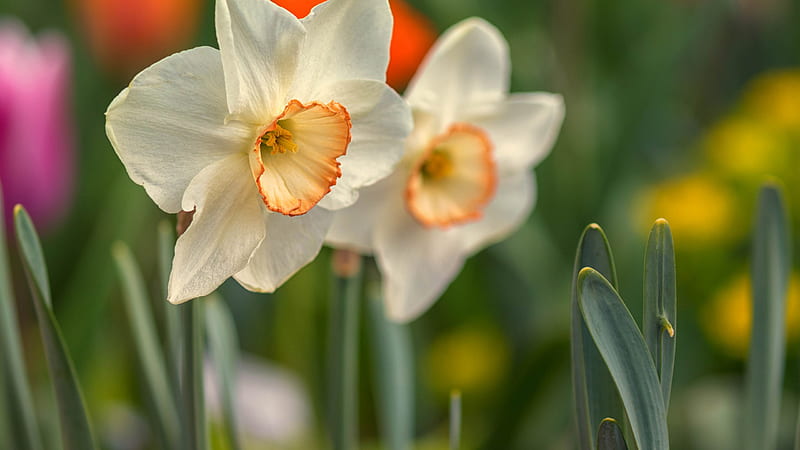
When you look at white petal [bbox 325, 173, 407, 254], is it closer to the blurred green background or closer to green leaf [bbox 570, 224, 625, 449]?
green leaf [bbox 570, 224, 625, 449]

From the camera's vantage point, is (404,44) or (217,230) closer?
(217,230)

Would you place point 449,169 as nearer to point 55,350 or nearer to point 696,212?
point 55,350

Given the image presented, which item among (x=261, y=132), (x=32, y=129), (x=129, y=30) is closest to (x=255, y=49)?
(x=261, y=132)

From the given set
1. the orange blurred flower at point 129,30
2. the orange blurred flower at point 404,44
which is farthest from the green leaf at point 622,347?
the orange blurred flower at point 129,30

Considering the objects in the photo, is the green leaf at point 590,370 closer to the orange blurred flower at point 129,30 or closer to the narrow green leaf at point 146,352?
the narrow green leaf at point 146,352

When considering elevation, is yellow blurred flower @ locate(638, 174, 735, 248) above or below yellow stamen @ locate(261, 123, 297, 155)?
below

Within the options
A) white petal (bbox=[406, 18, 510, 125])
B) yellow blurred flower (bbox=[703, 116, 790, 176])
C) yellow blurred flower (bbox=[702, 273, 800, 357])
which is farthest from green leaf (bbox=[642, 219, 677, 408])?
yellow blurred flower (bbox=[703, 116, 790, 176])
